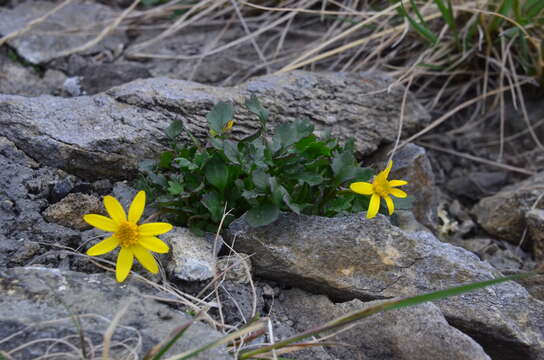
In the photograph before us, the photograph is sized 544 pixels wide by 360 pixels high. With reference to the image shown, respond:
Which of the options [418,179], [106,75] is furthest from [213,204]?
[106,75]

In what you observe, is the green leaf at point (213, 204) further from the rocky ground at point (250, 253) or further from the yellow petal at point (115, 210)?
the yellow petal at point (115, 210)

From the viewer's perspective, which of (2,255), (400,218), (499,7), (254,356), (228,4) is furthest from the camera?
(228,4)

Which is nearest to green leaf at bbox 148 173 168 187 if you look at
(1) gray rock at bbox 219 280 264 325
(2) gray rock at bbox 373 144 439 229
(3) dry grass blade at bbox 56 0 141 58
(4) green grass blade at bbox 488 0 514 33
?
(1) gray rock at bbox 219 280 264 325

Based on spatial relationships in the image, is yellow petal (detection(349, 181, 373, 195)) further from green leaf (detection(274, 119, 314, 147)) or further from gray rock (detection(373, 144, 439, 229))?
gray rock (detection(373, 144, 439, 229))

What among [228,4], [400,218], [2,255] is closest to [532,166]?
[400,218]

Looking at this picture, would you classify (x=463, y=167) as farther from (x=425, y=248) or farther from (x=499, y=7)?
(x=425, y=248)

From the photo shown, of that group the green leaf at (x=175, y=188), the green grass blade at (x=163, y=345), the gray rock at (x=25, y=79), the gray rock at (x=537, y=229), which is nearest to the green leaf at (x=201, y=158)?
the green leaf at (x=175, y=188)
